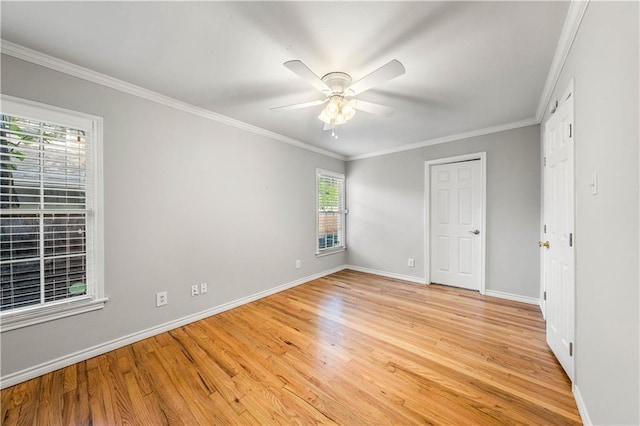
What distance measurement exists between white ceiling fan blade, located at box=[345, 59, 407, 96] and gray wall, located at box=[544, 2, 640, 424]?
0.91m

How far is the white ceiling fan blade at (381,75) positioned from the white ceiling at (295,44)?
0.71 feet

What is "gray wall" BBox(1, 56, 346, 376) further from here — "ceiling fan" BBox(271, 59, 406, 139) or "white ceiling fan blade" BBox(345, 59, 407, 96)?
"white ceiling fan blade" BBox(345, 59, 407, 96)

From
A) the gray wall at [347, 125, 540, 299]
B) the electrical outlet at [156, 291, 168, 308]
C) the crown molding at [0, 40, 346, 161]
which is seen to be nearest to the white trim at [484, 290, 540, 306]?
the gray wall at [347, 125, 540, 299]

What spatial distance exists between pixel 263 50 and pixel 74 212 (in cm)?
199

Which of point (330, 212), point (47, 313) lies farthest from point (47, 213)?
point (330, 212)

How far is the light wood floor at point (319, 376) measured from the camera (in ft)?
4.71

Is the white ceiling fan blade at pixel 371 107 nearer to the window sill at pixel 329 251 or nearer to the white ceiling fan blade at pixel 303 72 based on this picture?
the white ceiling fan blade at pixel 303 72

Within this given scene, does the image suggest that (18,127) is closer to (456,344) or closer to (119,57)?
(119,57)

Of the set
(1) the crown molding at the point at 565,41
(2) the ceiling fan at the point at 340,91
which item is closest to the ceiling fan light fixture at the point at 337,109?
(2) the ceiling fan at the point at 340,91

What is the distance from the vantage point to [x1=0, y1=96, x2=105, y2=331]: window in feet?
5.56

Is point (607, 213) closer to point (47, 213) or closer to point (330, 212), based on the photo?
point (47, 213)

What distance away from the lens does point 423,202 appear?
13.0ft

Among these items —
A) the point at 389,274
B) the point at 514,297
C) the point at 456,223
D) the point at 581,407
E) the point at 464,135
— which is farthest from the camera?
the point at 389,274

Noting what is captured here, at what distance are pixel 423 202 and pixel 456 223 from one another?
0.58m
